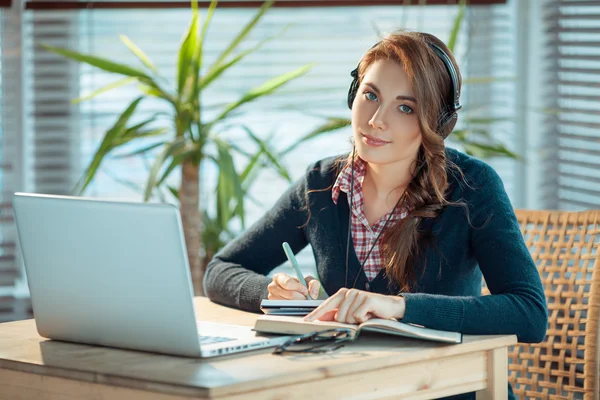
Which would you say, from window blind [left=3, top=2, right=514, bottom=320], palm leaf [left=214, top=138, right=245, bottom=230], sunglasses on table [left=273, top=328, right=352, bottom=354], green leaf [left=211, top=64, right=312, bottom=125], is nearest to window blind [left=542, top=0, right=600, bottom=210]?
window blind [left=3, top=2, right=514, bottom=320]

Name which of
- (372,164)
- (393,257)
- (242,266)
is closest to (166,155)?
(242,266)

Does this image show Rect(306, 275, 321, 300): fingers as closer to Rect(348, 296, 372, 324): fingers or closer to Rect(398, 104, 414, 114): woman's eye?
Rect(348, 296, 372, 324): fingers

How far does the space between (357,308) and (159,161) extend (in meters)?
1.33

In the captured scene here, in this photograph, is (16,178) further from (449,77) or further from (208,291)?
(449,77)

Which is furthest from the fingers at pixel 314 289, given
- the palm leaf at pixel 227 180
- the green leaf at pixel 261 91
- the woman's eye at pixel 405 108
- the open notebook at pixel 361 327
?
the green leaf at pixel 261 91

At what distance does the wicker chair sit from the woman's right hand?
0.62 m

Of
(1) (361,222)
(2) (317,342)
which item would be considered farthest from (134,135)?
(2) (317,342)

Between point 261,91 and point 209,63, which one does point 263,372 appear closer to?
point 261,91

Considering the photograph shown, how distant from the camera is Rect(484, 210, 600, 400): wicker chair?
1.91 metres

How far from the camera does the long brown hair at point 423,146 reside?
1.74 m

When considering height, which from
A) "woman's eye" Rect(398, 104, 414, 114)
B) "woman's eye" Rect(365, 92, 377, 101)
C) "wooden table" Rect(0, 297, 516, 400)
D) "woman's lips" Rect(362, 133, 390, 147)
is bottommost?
"wooden table" Rect(0, 297, 516, 400)

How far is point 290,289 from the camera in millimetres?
1649

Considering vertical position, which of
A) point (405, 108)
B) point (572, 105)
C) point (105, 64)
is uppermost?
point (105, 64)

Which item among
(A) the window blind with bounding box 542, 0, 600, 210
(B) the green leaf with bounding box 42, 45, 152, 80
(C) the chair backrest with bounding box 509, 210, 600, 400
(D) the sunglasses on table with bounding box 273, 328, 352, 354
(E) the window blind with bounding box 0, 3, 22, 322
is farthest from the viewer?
(E) the window blind with bounding box 0, 3, 22, 322
